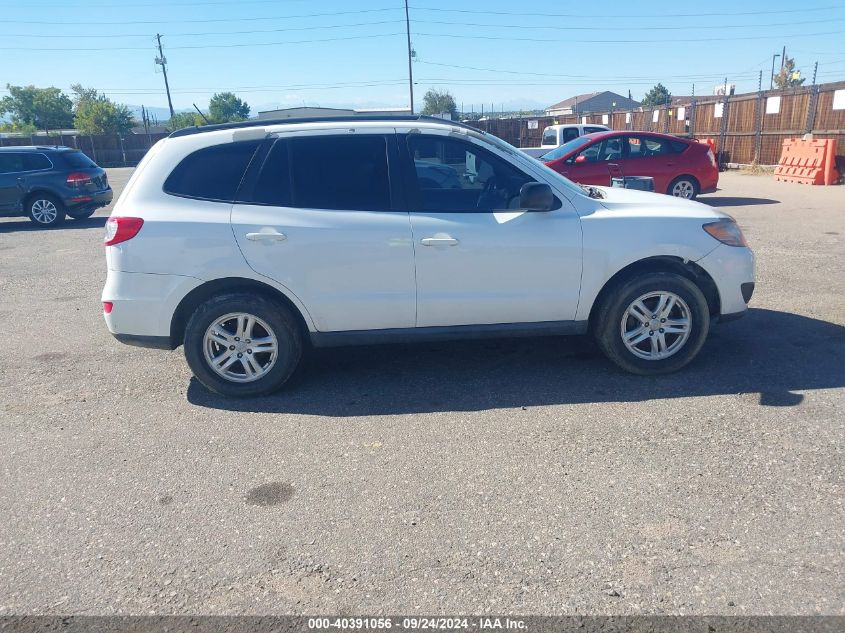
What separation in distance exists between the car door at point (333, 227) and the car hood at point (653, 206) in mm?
1560

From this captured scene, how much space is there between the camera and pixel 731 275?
4859 millimetres

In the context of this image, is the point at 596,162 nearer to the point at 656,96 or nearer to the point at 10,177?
the point at 10,177

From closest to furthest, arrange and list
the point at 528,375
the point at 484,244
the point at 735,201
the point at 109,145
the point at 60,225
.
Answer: the point at 484,244 < the point at 528,375 < the point at 60,225 < the point at 735,201 < the point at 109,145

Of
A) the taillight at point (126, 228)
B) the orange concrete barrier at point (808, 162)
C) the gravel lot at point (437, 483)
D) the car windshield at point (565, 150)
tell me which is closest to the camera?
the gravel lot at point (437, 483)

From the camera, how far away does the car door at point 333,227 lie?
4.56 metres

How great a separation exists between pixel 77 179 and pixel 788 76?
244 feet

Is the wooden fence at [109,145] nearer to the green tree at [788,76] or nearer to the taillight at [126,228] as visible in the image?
the taillight at [126,228]

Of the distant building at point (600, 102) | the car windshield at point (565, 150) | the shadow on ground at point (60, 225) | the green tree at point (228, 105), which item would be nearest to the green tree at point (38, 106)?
the green tree at point (228, 105)

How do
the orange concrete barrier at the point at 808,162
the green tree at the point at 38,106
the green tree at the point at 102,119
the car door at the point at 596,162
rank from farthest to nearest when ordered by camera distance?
1. the green tree at the point at 38,106
2. the green tree at the point at 102,119
3. the orange concrete barrier at the point at 808,162
4. the car door at the point at 596,162

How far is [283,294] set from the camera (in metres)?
4.66

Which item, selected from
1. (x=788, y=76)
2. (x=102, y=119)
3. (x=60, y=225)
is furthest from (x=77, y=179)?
(x=788, y=76)

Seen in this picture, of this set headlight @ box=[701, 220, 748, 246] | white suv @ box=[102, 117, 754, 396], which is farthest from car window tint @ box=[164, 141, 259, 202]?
headlight @ box=[701, 220, 748, 246]

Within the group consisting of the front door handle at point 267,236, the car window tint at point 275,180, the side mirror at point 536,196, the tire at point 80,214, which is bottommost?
the tire at point 80,214

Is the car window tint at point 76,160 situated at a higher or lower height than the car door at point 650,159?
higher
